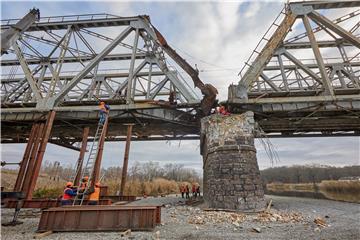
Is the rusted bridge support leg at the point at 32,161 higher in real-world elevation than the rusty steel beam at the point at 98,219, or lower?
higher

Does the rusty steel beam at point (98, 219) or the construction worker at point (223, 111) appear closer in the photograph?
the rusty steel beam at point (98, 219)

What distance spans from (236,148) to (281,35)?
7.73 meters

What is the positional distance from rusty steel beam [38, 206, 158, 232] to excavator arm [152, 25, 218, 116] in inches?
286

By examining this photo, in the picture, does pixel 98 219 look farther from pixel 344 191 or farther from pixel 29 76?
pixel 344 191

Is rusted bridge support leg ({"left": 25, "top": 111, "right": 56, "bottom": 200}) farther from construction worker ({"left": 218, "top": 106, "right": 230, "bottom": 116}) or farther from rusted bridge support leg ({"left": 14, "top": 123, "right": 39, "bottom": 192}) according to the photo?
construction worker ({"left": 218, "top": 106, "right": 230, "bottom": 116})

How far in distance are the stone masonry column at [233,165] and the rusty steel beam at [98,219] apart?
419cm

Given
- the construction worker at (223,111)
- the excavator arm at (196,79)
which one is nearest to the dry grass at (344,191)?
the construction worker at (223,111)

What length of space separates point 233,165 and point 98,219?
6.19 m

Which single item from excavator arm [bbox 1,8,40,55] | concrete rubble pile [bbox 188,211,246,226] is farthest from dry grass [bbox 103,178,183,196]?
concrete rubble pile [bbox 188,211,246,226]

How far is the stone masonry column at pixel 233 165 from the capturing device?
977cm

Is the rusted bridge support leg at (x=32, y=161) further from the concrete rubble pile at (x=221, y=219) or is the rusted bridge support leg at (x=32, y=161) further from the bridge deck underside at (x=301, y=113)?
the bridge deck underside at (x=301, y=113)

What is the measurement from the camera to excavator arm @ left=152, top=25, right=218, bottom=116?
12.5 m

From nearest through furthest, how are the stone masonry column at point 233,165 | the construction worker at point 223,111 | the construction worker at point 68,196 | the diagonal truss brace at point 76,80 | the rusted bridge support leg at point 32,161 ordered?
the construction worker at point 68,196, the stone masonry column at point 233,165, the rusted bridge support leg at point 32,161, the construction worker at point 223,111, the diagonal truss brace at point 76,80

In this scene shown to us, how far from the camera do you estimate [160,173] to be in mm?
85312
